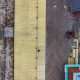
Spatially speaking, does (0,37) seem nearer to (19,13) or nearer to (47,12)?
(19,13)

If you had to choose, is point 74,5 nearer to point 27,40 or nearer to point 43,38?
point 43,38

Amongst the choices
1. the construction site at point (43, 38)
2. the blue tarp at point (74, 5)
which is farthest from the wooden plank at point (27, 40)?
A: the blue tarp at point (74, 5)

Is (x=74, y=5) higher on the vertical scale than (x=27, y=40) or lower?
higher

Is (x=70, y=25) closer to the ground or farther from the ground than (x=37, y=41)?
farther from the ground

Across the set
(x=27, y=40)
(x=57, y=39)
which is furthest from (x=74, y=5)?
(x=27, y=40)

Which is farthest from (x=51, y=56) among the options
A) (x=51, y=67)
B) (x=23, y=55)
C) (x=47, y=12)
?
(x=47, y=12)

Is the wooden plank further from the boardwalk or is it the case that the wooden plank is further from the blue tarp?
the blue tarp

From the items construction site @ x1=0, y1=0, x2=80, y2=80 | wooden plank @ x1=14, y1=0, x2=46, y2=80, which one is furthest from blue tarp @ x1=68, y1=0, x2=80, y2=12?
wooden plank @ x1=14, y1=0, x2=46, y2=80

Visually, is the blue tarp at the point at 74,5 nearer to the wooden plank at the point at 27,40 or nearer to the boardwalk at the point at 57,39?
the boardwalk at the point at 57,39

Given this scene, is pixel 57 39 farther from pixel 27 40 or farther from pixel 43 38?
pixel 27 40

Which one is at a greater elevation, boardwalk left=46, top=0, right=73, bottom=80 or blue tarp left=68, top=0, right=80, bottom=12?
blue tarp left=68, top=0, right=80, bottom=12

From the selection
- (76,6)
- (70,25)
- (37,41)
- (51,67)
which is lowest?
(51,67)
